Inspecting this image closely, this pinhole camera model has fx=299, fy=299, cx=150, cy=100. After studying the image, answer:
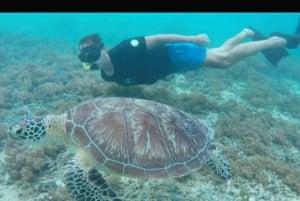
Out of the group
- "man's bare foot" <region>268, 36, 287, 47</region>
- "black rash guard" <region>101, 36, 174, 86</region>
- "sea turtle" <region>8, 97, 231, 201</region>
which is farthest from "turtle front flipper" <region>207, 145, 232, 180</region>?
"man's bare foot" <region>268, 36, 287, 47</region>

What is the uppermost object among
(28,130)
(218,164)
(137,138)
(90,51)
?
(90,51)

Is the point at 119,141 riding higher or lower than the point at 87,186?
higher

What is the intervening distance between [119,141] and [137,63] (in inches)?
121

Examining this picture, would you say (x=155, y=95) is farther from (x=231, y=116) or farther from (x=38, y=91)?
(x=38, y=91)

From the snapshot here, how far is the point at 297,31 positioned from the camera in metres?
10.1

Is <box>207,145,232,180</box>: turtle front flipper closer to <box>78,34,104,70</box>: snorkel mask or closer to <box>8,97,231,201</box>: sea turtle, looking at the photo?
<box>8,97,231,201</box>: sea turtle

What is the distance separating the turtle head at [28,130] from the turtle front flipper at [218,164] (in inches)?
109

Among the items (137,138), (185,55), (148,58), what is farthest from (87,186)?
(185,55)

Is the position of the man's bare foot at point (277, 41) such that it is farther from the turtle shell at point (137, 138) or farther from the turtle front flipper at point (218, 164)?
the turtle shell at point (137, 138)

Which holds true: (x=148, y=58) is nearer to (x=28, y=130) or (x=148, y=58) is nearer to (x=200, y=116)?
(x=200, y=116)

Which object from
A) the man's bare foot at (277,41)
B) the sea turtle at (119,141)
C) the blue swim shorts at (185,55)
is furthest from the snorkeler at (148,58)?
the sea turtle at (119,141)

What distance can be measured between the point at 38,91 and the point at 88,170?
5.48 meters

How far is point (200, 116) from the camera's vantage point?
7.55 meters

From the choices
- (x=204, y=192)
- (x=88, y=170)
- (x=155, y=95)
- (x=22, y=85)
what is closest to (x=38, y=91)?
(x=22, y=85)
